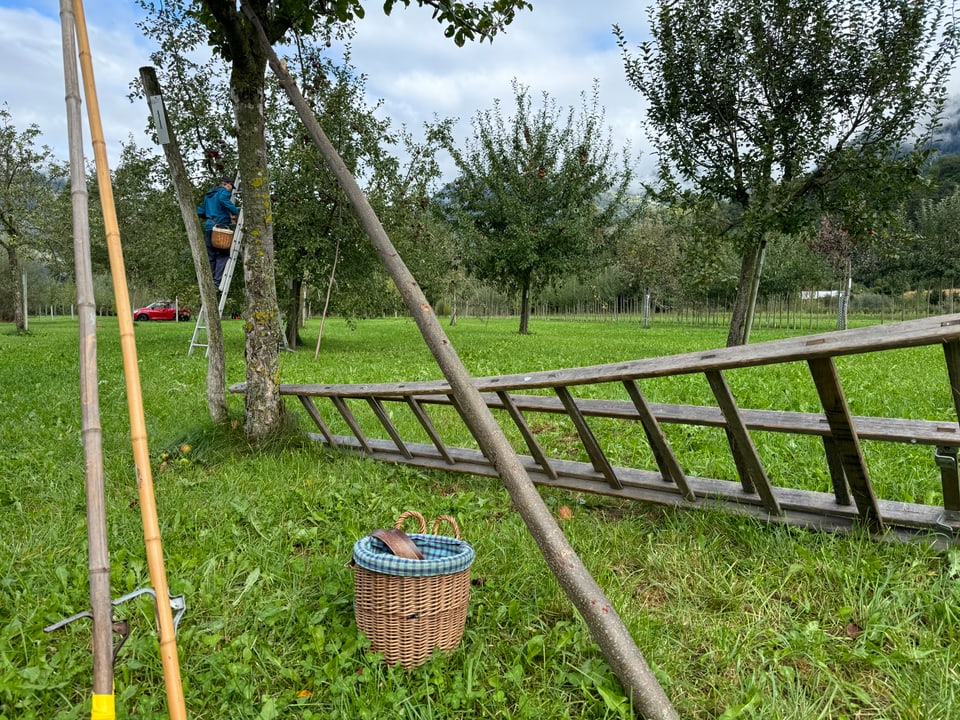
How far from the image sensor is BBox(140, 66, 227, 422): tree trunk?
15.4ft

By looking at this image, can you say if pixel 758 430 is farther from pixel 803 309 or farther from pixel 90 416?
pixel 803 309

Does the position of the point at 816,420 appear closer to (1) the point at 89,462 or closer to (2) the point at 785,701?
(2) the point at 785,701

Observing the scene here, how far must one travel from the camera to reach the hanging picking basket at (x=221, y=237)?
9.84m

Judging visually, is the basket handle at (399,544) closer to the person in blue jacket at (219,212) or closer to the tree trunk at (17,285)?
the person in blue jacket at (219,212)

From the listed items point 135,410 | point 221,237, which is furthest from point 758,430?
point 221,237

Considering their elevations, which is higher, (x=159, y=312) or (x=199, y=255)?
(x=199, y=255)

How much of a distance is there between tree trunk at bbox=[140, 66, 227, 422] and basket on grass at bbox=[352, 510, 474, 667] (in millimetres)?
3090

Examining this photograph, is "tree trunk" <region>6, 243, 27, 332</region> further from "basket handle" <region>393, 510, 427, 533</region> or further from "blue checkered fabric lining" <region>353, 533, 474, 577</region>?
"blue checkered fabric lining" <region>353, 533, 474, 577</region>

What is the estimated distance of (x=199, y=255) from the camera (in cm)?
476

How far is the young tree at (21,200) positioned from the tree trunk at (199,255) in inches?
809

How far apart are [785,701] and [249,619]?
1998 millimetres

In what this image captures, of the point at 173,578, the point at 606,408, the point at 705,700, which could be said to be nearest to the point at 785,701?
the point at 705,700

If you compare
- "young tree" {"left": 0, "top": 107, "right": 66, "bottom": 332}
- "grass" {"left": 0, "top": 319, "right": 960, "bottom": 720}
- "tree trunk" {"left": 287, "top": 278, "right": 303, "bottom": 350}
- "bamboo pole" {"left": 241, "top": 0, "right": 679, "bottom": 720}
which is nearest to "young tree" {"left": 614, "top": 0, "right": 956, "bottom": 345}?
"grass" {"left": 0, "top": 319, "right": 960, "bottom": 720}

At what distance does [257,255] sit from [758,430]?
364cm
